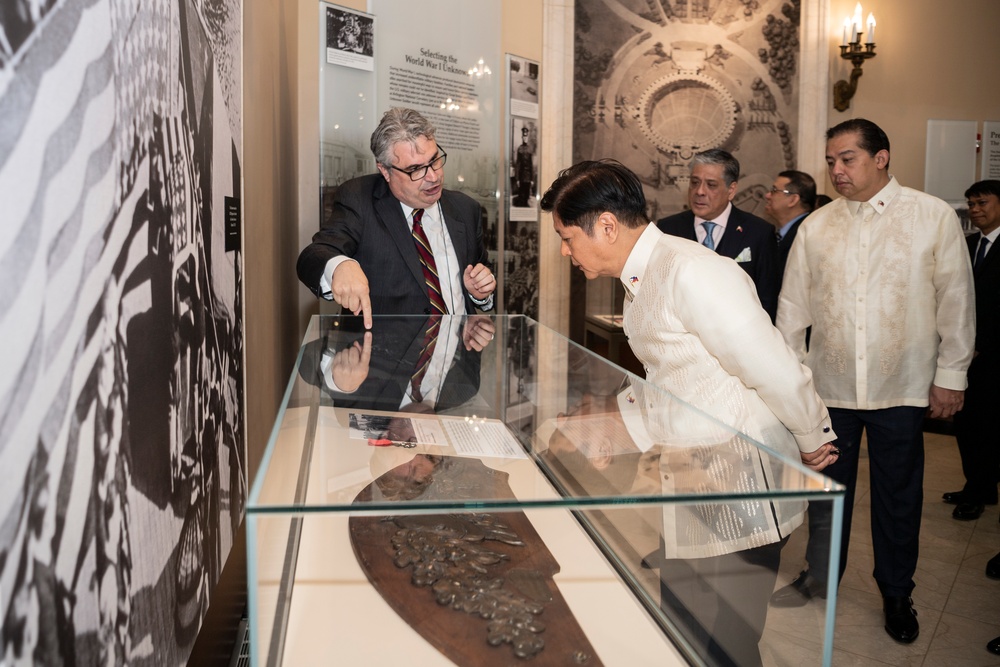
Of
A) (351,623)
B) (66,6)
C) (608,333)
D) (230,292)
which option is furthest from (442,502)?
(608,333)

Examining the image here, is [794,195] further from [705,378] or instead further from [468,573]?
[468,573]

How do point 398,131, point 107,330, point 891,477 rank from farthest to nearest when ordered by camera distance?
point 891,477 → point 398,131 → point 107,330

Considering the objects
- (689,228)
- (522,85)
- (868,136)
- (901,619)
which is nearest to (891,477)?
(901,619)

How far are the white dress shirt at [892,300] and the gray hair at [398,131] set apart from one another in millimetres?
1682

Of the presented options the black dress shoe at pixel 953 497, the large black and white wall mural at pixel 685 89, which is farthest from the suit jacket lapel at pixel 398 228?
the black dress shoe at pixel 953 497

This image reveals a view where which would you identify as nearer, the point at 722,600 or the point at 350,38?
the point at 722,600

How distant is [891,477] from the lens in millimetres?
3166

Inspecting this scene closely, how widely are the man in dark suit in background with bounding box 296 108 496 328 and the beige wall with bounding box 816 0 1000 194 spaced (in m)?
4.83

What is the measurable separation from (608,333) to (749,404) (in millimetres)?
3242

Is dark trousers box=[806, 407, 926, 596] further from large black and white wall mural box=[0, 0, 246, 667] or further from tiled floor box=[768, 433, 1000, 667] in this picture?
large black and white wall mural box=[0, 0, 246, 667]

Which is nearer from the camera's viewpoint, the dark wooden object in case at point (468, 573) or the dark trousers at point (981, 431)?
the dark wooden object in case at point (468, 573)

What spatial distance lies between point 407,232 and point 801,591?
2.40 meters

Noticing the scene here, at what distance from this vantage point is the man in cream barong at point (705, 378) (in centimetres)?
112

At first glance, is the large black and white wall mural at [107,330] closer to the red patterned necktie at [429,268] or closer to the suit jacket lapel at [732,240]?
the red patterned necktie at [429,268]
